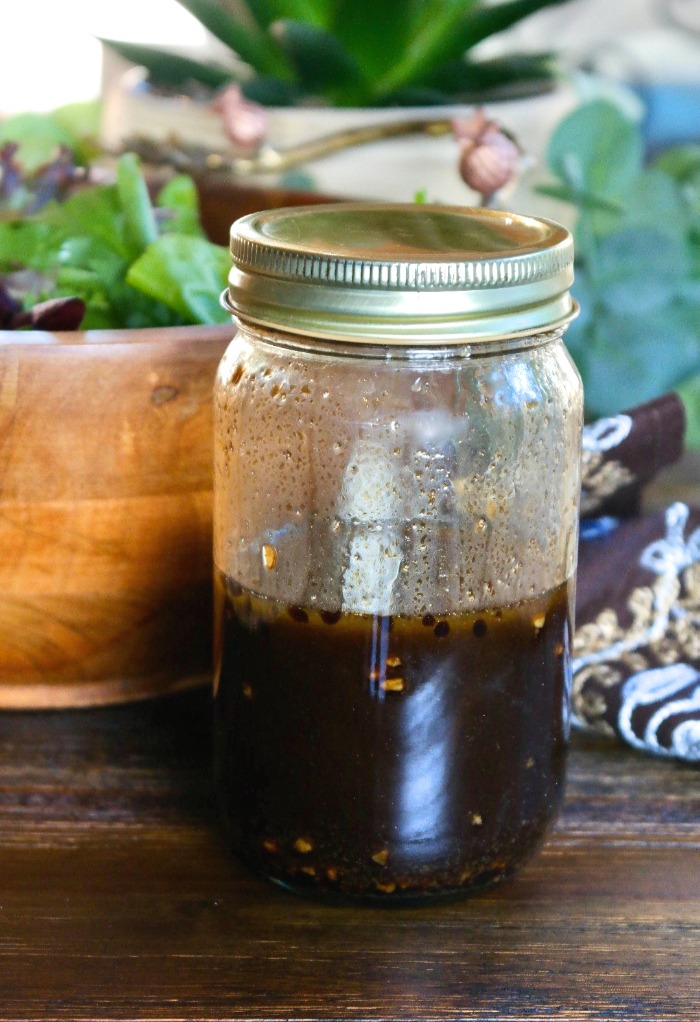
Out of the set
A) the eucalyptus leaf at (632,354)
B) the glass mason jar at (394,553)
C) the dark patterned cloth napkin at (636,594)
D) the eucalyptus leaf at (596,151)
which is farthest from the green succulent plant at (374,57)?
the glass mason jar at (394,553)

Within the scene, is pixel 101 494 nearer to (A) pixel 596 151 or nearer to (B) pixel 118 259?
(B) pixel 118 259

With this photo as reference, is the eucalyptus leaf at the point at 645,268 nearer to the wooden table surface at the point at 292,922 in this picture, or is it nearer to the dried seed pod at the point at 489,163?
the dried seed pod at the point at 489,163

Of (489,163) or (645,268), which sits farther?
(645,268)

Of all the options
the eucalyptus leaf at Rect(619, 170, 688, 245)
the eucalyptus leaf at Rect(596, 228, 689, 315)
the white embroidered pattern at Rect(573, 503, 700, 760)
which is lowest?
the white embroidered pattern at Rect(573, 503, 700, 760)

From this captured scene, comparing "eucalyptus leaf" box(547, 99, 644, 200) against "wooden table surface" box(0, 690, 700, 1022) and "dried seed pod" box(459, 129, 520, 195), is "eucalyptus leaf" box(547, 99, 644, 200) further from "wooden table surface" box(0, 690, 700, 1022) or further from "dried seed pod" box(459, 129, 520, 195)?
"wooden table surface" box(0, 690, 700, 1022)

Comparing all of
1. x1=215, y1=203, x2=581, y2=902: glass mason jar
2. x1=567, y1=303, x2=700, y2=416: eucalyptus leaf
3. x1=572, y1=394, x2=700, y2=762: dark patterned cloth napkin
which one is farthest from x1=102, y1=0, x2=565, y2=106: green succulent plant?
x1=215, y1=203, x2=581, y2=902: glass mason jar

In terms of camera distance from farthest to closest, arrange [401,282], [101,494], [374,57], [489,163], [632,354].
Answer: [374,57] < [632,354] < [489,163] < [101,494] < [401,282]

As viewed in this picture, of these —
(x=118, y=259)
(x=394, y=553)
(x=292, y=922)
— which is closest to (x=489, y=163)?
(x=118, y=259)

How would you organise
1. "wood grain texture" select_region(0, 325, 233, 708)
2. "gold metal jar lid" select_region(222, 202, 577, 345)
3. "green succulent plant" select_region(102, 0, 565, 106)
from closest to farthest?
"gold metal jar lid" select_region(222, 202, 577, 345) → "wood grain texture" select_region(0, 325, 233, 708) → "green succulent plant" select_region(102, 0, 565, 106)
